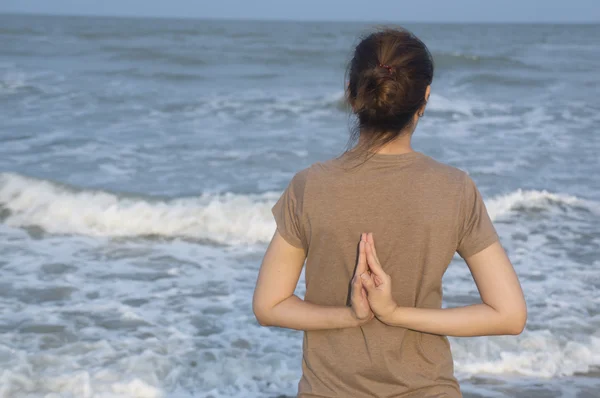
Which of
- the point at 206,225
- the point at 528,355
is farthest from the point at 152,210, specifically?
the point at 528,355

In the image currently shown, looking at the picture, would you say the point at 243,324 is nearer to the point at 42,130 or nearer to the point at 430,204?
the point at 430,204

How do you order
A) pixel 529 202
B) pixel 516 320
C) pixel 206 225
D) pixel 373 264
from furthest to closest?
pixel 529 202 < pixel 206 225 < pixel 516 320 < pixel 373 264

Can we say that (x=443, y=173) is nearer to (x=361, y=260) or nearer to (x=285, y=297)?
(x=361, y=260)

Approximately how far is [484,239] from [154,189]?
8400 millimetres

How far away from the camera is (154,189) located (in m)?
9.80

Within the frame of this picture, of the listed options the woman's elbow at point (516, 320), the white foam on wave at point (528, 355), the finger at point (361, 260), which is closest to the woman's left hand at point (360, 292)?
the finger at point (361, 260)

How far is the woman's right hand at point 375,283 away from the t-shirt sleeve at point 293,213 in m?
0.17

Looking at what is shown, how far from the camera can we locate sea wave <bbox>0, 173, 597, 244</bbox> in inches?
316

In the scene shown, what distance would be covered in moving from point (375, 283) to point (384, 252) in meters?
0.09

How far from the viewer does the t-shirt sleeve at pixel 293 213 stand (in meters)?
1.73

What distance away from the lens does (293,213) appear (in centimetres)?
176

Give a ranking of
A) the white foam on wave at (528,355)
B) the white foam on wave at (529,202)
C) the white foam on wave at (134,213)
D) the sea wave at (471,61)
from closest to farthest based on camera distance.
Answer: the white foam on wave at (528,355) → the white foam on wave at (134,213) → the white foam on wave at (529,202) → the sea wave at (471,61)

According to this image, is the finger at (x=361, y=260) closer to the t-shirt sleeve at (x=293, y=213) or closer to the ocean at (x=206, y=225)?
the t-shirt sleeve at (x=293, y=213)

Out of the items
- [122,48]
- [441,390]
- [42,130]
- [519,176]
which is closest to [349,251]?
[441,390]
